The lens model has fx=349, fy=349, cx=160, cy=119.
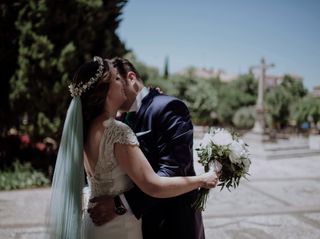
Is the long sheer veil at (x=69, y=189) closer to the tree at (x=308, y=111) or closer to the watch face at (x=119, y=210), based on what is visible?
the watch face at (x=119, y=210)

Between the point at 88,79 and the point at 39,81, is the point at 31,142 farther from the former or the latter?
the point at 88,79

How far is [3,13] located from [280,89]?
40.1m

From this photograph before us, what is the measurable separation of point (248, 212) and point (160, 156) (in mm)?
4532

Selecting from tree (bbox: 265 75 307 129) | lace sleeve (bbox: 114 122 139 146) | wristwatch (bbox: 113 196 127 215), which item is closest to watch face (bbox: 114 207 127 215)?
wristwatch (bbox: 113 196 127 215)

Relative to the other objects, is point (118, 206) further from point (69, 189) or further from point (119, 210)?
point (69, 189)

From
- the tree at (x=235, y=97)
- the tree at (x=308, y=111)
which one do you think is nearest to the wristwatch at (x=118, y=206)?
the tree at (x=308, y=111)

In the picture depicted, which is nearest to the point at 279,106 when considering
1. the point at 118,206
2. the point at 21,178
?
the point at 21,178

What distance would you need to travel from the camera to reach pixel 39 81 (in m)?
8.59

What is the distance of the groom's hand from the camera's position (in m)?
2.01

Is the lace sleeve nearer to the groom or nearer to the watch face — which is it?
the groom

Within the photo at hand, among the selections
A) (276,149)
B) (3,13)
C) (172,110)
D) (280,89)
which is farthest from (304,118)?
(172,110)

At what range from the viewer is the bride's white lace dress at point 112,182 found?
188 centimetres

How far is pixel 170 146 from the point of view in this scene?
6.63 ft

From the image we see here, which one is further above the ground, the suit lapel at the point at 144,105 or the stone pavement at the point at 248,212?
the suit lapel at the point at 144,105
